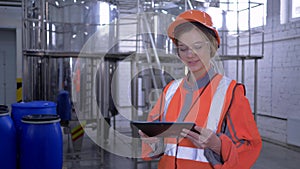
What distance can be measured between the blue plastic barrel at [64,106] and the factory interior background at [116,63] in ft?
0.09

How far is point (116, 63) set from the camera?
20.0ft

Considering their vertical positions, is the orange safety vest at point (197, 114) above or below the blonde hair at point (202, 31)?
below

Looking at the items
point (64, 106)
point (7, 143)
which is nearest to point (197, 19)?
point (7, 143)

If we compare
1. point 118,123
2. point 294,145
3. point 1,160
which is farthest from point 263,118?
point 1,160

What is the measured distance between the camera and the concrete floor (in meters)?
4.66

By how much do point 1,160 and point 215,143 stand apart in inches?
76.6

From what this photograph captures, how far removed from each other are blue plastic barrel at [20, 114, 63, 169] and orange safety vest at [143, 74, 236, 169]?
133 centimetres

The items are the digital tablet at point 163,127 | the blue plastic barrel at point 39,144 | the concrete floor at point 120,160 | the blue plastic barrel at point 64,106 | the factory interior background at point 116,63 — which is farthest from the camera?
the concrete floor at point 120,160

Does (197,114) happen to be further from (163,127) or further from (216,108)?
(163,127)

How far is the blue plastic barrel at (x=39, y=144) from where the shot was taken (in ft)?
8.04

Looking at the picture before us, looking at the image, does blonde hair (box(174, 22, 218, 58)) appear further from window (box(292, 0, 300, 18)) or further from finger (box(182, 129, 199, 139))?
window (box(292, 0, 300, 18))

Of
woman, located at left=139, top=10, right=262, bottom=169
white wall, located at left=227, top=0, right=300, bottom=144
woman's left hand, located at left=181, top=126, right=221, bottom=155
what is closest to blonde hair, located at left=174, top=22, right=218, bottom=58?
woman, located at left=139, top=10, right=262, bottom=169

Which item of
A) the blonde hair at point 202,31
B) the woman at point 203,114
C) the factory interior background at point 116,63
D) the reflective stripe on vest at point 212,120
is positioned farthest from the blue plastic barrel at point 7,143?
the blonde hair at point 202,31

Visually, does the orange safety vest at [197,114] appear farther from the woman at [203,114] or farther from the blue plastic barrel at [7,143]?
the blue plastic barrel at [7,143]
